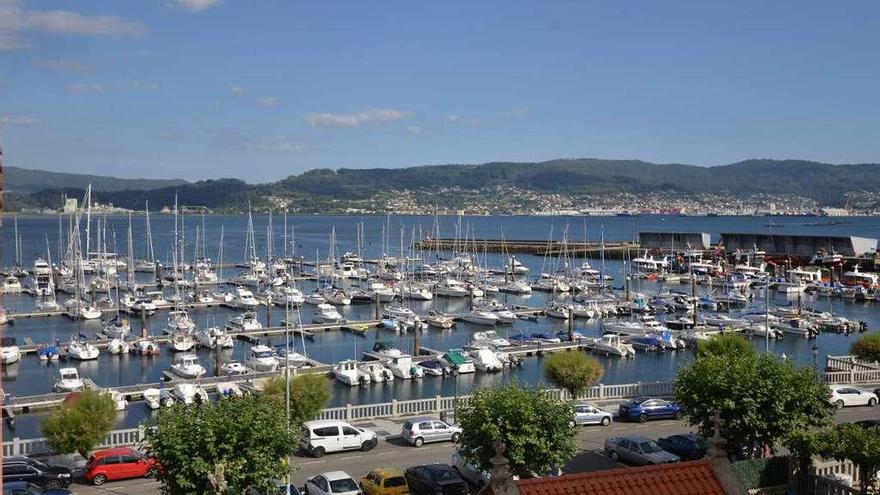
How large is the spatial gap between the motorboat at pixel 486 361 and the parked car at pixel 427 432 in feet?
83.8

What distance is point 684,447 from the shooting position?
2505 centimetres

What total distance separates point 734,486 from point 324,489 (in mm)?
11421

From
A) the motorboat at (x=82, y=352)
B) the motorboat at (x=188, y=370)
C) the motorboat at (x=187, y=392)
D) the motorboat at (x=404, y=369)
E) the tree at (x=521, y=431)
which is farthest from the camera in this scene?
the motorboat at (x=82, y=352)

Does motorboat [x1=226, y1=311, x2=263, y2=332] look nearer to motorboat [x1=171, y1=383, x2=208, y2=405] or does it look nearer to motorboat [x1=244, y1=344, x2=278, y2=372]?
motorboat [x1=244, y1=344, x2=278, y2=372]

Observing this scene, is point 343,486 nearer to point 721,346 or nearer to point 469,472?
point 469,472

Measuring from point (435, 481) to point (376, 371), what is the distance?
29338 millimetres

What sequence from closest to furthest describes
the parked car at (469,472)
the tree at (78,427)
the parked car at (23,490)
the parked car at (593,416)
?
the parked car at (23,490), the parked car at (469,472), the tree at (78,427), the parked car at (593,416)

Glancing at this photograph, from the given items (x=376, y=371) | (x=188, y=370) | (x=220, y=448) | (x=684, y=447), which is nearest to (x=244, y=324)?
(x=188, y=370)

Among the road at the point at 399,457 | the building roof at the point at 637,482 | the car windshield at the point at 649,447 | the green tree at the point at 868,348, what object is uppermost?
the building roof at the point at 637,482

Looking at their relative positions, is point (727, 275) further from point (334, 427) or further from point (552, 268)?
point (334, 427)

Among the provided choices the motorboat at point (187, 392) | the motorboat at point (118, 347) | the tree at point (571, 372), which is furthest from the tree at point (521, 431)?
the motorboat at point (118, 347)

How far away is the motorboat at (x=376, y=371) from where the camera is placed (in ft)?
166

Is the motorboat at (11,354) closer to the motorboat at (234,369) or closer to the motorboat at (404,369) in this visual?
the motorboat at (234,369)

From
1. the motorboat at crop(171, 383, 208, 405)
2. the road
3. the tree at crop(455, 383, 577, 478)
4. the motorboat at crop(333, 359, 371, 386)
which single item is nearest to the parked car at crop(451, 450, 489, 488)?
the tree at crop(455, 383, 577, 478)
